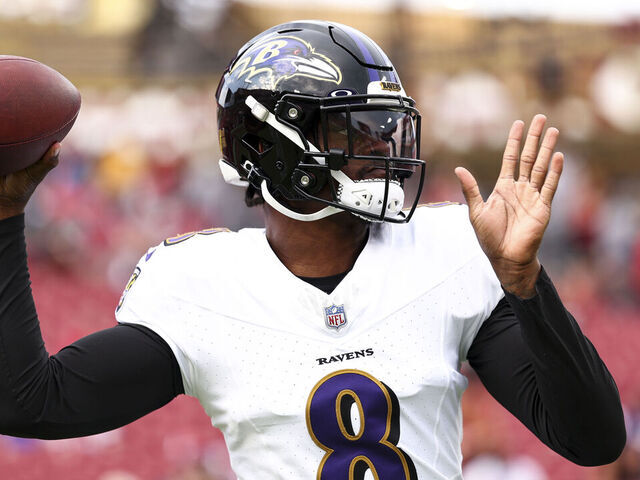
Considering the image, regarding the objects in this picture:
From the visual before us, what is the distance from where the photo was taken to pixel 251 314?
1938 millimetres

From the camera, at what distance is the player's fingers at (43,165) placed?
1.77 metres

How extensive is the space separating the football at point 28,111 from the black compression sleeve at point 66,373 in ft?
0.43

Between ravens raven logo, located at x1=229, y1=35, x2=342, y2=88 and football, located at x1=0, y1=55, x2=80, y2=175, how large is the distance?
42 centimetres

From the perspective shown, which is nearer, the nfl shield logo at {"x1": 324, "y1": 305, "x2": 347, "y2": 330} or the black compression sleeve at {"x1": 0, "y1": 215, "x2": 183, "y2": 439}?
the black compression sleeve at {"x1": 0, "y1": 215, "x2": 183, "y2": 439}

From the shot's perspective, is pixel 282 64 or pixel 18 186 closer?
pixel 18 186

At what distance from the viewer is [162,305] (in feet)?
6.33

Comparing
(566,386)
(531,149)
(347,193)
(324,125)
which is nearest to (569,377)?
(566,386)

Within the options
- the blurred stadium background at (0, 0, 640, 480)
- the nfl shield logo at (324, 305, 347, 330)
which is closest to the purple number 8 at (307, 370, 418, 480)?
the nfl shield logo at (324, 305, 347, 330)

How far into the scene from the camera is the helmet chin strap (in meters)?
1.92

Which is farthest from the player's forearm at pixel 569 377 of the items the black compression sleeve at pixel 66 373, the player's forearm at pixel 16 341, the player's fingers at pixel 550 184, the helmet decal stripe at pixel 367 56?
the player's forearm at pixel 16 341

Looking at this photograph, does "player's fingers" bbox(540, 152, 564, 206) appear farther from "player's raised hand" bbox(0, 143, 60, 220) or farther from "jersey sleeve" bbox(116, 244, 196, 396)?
"player's raised hand" bbox(0, 143, 60, 220)

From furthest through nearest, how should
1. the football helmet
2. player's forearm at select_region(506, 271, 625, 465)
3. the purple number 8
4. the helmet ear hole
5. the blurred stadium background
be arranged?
the blurred stadium background → the helmet ear hole → the football helmet → the purple number 8 → player's forearm at select_region(506, 271, 625, 465)

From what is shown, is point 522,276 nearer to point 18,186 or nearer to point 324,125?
point 324,125

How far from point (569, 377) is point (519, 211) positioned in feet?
1.06
